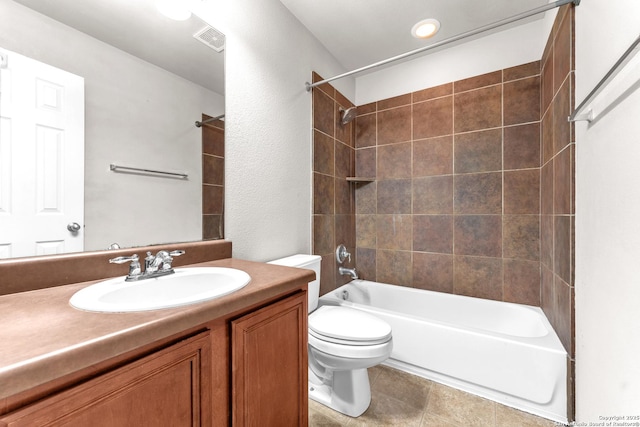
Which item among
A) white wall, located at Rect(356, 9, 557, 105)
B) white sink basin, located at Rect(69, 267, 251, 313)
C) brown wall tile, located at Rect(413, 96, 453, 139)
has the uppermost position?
white wall, located at Rect(356, 9, 557, 105)

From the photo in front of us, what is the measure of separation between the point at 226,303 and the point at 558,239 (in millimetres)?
1754

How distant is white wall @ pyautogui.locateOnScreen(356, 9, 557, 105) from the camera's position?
1.85 m

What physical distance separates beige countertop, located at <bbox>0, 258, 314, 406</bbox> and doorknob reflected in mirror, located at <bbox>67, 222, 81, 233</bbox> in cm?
19

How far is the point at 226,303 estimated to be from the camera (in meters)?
0.67

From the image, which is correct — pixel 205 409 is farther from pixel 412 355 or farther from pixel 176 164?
pixel 412 355

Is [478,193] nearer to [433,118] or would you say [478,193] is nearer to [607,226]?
[433,118]

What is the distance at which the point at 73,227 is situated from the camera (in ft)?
2.84

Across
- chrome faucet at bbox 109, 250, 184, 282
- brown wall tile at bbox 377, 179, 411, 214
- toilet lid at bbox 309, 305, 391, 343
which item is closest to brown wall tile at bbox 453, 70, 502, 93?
brown wall tile at bbox 377, 179, 411, 214

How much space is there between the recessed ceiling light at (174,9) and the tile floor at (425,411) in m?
2.09

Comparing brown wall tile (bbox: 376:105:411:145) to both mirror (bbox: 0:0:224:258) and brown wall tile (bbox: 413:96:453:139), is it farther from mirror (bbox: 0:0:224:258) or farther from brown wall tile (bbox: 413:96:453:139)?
mirror (bbox: 0:0:224:258)

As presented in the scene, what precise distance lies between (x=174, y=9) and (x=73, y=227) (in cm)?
103

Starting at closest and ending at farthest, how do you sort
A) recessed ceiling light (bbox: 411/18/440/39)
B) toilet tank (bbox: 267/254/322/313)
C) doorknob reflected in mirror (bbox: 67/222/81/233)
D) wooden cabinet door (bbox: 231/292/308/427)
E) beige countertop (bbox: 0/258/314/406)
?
beige countertop (bbox: 0/258/314/406) → wooden cabinet door (bbox: 231/292/308/427) → doorknob reflected in mirror (bbox: 67/222/81/233) → toilet tank (bbox: 267/254/322/313) → recessed ceiling light (bbox: 411/18/440/39)

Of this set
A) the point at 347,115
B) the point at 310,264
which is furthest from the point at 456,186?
the point at 310,264

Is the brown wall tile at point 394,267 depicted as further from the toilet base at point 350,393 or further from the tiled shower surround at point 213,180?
the tiled shower surround at point 213,180
